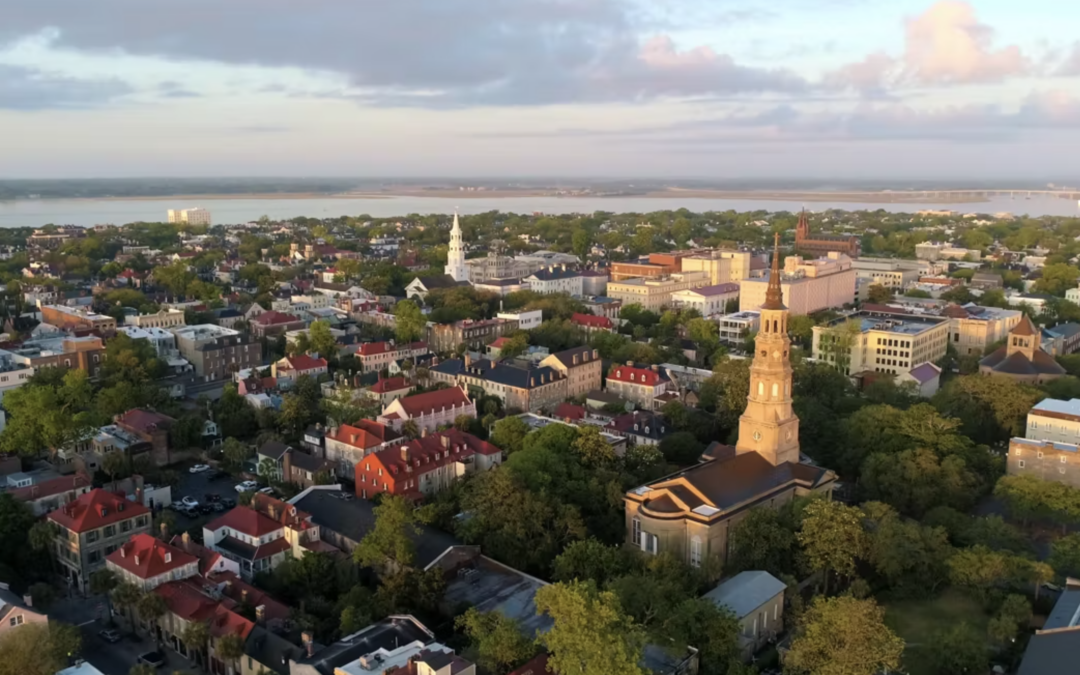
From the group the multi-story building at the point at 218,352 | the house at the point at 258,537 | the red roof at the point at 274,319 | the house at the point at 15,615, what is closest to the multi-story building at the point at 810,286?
the red roof at the point at 274,319

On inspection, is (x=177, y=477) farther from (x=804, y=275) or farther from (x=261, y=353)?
(x=804, y=275)

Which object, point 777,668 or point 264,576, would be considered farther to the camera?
point 264,576

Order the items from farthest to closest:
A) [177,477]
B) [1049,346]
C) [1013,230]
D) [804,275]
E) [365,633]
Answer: [1013,230] < [804,275] < [1049,346] < [177,477] < [365,633]

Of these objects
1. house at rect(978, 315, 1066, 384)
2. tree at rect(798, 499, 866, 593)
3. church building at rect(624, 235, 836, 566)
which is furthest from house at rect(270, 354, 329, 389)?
house at rect(978, 315, 1066, 384)

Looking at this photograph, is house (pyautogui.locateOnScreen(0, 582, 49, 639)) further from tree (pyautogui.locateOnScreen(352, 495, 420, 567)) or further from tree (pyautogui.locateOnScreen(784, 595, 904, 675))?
tree (pyautogui.locateOnScreen(784, 595, 904, 675))

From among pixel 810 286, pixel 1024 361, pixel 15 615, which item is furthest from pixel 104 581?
pixel 810 286

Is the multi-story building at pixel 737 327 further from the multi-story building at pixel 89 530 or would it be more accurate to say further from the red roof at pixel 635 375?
the multi-story building at pixel 89 530

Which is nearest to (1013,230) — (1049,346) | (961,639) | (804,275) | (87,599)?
(804,275)
